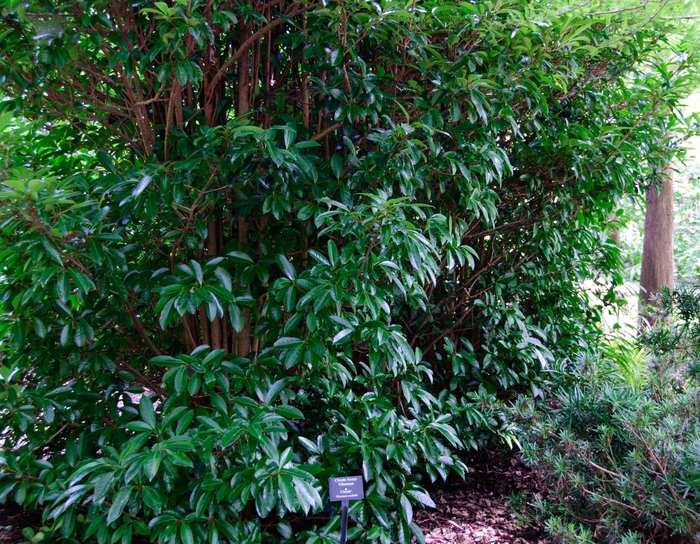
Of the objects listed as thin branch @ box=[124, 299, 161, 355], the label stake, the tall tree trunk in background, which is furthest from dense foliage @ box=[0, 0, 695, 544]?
the tall tree trunk in background

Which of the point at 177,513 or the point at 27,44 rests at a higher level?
the point at 27,44

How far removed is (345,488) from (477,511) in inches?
50.0

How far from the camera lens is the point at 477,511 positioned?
10.00 feet

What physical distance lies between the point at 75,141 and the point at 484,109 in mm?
1977

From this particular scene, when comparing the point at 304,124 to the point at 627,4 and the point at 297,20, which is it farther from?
Result: the point at 627,4

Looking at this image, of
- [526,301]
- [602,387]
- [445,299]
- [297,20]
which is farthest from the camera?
[526,301]

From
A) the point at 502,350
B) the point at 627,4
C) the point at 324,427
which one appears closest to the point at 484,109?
the point at 627,4

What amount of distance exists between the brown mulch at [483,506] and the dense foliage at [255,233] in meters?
0.35

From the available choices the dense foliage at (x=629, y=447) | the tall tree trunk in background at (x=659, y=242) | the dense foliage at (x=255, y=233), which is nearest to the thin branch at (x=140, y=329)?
the dense foliage at (x=255, y=233)

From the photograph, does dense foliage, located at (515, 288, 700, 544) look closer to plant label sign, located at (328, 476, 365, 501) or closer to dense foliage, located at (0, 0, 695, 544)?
dense foliage, located at (0, 0, 695, 544)

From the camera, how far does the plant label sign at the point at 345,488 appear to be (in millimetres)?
2102

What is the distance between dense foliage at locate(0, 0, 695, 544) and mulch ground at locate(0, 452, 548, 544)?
0.35 m

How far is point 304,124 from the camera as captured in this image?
2.63 metres

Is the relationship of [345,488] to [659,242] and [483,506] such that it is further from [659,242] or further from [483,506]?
[659,242]
